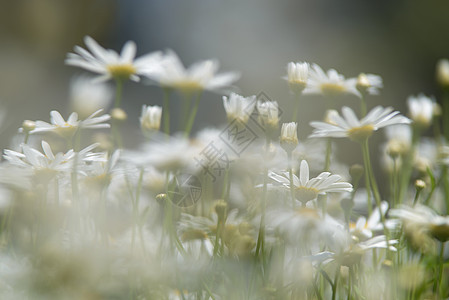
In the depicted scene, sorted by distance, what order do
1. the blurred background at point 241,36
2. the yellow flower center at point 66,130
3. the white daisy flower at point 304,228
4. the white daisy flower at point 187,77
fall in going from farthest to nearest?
the blurred background at point 241,36 < the white daisy flower at point 187,77 < the yellow flower center at point 66,130 < the white daisy flower at point 304,228

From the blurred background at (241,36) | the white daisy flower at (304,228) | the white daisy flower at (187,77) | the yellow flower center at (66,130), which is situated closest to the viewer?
the white daisy flower at (304,228)

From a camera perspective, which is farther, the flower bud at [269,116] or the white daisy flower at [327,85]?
the white daisy flower at [327,85]

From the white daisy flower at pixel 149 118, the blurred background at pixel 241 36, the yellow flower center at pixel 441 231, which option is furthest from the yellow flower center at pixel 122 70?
the blurred background at pixel 241 36

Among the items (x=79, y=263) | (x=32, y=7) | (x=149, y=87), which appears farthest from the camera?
(x=32, y=7)

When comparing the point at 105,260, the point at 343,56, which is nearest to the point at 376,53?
the point at 343,56

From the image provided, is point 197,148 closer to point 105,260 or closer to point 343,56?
point 105,260

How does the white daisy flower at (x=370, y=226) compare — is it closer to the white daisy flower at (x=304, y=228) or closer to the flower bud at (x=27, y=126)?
the white daisy flower at (x=304, y=228)
